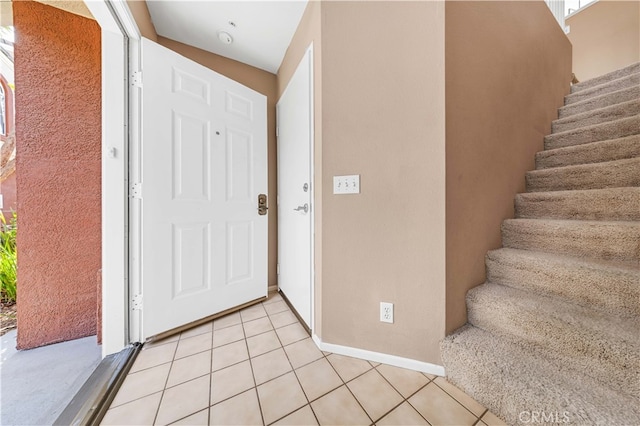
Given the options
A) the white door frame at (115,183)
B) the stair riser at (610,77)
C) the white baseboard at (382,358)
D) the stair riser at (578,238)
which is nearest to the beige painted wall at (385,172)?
the white baseboard at (382,358)

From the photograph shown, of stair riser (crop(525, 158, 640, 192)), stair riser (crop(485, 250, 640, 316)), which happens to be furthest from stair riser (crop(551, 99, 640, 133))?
stair riser (crop(485, 250, 640, 316))

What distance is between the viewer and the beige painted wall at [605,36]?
3045 millimetres

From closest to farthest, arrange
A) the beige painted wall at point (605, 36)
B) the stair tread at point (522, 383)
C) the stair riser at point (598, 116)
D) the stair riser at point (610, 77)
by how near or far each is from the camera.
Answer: the stair tread at point (522, 383), the stair riser at point (598, 116), the stair riser at point (610, 77), the beige painted wall at point (605, 36)

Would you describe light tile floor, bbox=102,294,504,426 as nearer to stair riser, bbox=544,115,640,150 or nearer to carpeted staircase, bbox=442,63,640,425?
carpeted staircase, bbox=442,63,640,425

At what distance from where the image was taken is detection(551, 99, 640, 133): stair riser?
5.25ft

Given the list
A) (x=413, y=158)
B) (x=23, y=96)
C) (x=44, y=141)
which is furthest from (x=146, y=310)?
(x=413, y=158)

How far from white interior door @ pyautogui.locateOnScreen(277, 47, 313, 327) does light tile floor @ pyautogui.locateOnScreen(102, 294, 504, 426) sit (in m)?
0.36

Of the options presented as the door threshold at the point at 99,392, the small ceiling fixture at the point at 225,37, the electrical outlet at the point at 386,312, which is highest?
the small ceiling fixture at the point at 225,37

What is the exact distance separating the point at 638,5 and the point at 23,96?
6.65 m

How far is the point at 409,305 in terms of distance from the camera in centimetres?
119

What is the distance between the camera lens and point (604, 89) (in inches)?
79.2

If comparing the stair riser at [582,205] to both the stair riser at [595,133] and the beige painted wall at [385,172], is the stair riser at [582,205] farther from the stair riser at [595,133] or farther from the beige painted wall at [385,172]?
the beige painted wall at [385,172]

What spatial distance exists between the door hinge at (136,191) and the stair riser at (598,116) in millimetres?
3303

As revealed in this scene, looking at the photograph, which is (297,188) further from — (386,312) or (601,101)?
(601,101)
